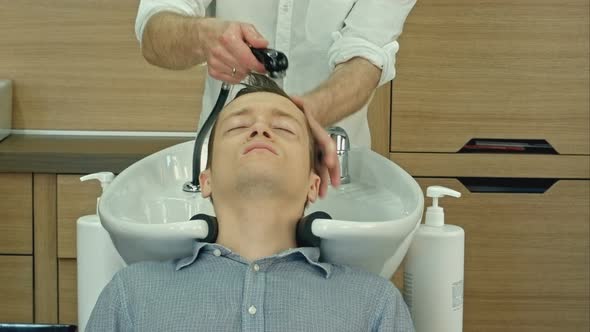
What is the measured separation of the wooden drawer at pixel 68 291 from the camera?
93.7 inches

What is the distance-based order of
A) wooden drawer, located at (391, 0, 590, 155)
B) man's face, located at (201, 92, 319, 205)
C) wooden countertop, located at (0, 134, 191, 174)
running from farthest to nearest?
wooden drawer, located at (391, 0, 590, 155), wooden countertop, located at (0, 134, 191, 174), man's face, located at (201, 92, 319, 205)

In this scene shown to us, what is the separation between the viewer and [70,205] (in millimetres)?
2348

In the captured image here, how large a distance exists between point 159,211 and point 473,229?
1.27 meters

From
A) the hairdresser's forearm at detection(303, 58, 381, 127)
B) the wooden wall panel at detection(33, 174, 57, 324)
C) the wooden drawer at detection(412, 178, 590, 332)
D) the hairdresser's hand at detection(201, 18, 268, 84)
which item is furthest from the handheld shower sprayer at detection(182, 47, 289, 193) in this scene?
the wooden drawer at detection(412, 178, 590, 332)

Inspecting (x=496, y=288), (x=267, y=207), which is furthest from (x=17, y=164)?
(x=496, y=288)

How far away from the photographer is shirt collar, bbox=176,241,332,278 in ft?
4.47

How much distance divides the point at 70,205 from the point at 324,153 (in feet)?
3.48

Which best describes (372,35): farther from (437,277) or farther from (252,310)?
(252,310)

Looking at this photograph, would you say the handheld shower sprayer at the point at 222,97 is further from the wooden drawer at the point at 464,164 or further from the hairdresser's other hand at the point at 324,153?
the wooden drawer at the point at 464,164

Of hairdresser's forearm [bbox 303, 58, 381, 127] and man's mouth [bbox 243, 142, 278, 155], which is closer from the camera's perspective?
man's mouth [bbox 243, 142, 278, 155]

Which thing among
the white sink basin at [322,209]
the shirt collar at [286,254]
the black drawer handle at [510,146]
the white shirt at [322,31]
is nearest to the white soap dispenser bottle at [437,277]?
the white sink basin at [322,209]

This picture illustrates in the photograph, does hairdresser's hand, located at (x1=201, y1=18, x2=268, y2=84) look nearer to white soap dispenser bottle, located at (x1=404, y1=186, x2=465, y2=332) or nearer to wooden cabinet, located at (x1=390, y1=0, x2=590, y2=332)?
white soap dispenser bottle, located at (x1=404, y1=186, x2=465, y2=332)

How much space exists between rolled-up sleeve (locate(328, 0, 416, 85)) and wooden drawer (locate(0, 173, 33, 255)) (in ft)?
3.02

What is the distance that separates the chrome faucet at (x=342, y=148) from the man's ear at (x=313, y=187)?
0.12 metres
